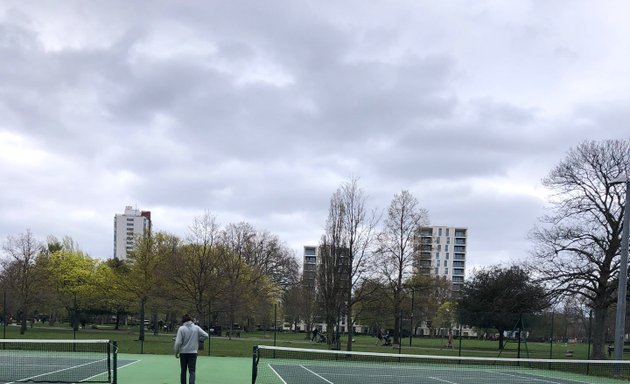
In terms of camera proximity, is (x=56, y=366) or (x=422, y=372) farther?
(x=422, y=372)

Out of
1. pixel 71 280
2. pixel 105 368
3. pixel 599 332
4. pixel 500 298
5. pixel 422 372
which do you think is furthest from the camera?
pixel 71 280

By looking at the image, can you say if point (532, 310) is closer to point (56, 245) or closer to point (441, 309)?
point (441, 309)

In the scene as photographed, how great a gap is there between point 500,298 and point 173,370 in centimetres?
3375

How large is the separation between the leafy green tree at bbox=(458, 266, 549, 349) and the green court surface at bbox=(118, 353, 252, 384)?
13.4m

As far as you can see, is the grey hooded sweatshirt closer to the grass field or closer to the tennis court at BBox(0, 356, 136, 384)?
the tennis court at BBox(0, 356, 136, 384)

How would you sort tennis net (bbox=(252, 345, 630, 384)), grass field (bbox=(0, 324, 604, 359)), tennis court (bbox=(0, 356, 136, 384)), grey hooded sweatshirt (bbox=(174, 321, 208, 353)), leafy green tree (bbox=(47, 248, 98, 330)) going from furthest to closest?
1. leafy green tree (bbox=(47, 248, 98, 330))
2. grass field (bbox=(0, 324, 604, 359))
3. tennis net (bbox=(252, 345, 630, 384))
4. tennis court (bbox=(0, 356, 136, 384))
5. grey hooded sweatshirt (bbox=(174, 321, 208, 353))

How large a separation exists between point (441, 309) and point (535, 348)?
2000 inches

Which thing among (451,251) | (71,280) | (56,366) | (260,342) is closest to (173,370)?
(56,366)

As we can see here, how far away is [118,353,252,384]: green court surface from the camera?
14335mm

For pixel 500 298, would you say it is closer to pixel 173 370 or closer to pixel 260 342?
pixel 260 342

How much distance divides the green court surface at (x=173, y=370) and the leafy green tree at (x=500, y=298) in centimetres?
1339

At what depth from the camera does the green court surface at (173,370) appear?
14.3 meters

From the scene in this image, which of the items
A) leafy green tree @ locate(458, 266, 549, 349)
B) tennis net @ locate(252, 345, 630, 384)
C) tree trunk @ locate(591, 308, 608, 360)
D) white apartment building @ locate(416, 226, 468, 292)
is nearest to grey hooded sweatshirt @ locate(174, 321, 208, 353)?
tennis net @ locate(252, 345, 630, 384)

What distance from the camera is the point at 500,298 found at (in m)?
44.3
